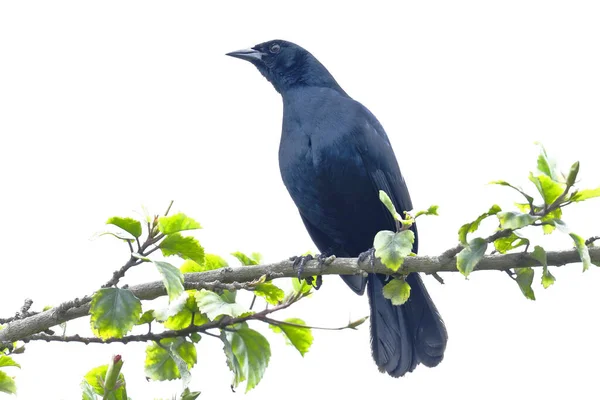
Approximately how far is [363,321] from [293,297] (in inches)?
11.5

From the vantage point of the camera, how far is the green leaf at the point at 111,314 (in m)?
2.60

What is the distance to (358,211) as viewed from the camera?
15.7 ft

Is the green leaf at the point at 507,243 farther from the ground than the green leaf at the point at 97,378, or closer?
farther from the ground

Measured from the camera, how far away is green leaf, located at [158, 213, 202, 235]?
104 inches

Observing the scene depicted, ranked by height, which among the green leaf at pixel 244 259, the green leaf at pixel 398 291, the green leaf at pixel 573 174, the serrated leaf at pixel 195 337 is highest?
the green leaf at pixel 573 174

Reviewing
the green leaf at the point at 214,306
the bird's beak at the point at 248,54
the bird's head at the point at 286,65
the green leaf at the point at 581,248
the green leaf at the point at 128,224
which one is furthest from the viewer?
the bird's beak at the point at 248,54

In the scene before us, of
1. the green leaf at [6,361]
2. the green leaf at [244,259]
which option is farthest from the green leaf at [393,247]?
the green leaf at [6,361]

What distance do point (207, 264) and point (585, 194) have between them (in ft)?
4.82

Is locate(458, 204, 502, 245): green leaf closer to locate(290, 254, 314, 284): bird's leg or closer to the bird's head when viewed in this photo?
locate(290, 254, 314, 284): bird's leg

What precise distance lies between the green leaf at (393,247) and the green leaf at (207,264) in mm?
747

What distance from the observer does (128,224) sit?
2629mm

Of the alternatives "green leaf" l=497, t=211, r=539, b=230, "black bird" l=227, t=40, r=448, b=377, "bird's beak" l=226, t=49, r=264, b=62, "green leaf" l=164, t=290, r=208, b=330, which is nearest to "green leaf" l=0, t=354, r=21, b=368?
"green leaf" l=164, t=290, r=208, b=330

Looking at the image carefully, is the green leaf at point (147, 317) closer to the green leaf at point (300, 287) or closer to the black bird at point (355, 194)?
the green leaf at point (300, 287)

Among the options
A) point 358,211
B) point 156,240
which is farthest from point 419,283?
point 156,240
